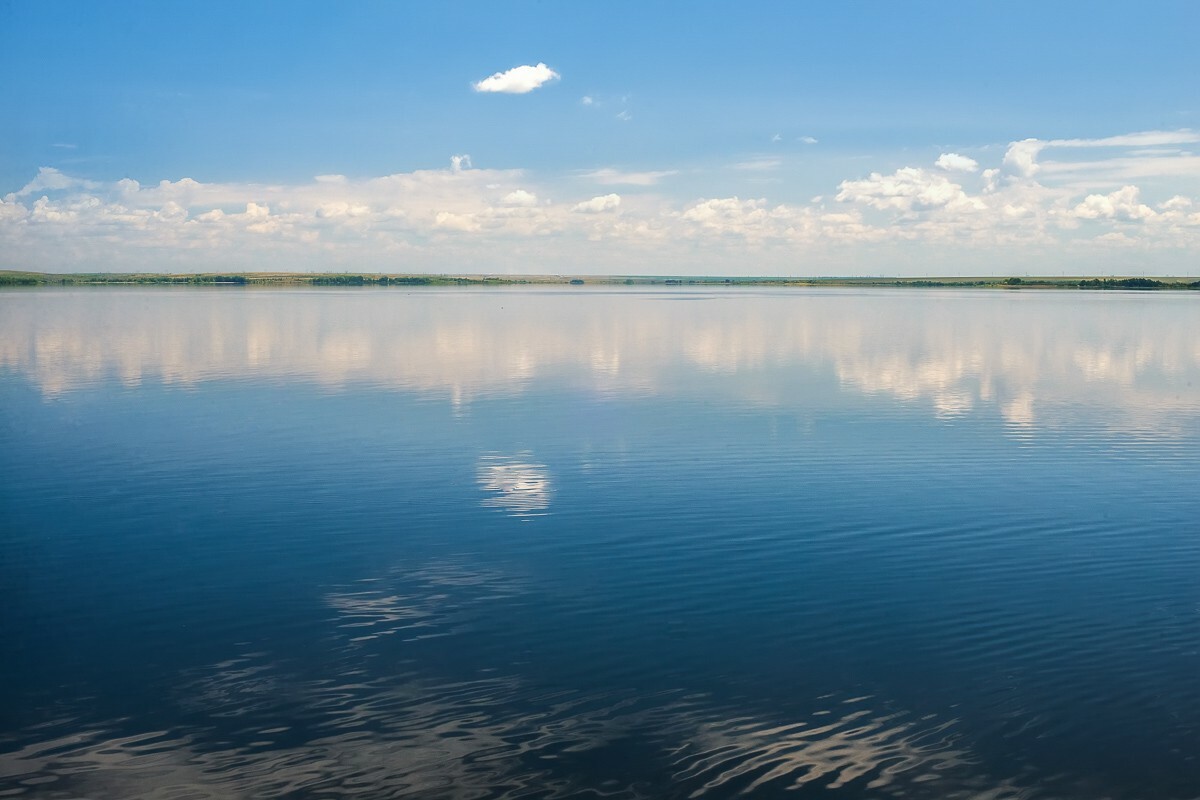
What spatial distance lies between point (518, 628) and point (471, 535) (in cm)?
405

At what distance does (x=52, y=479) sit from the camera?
19.0 m

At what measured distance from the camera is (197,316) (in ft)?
264

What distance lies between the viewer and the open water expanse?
8.55 meters

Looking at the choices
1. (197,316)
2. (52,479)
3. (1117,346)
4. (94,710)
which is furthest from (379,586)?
(197,316)

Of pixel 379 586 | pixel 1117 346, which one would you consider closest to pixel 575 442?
pixel 379 586

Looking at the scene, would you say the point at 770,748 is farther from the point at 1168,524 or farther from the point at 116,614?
the point at 1168,524

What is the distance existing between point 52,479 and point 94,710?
1150cm

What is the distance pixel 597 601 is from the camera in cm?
1227

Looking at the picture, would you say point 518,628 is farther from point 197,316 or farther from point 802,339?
point 197,316

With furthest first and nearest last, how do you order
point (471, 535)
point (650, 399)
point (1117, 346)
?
point (1117, 346) < point (650, 399) < point (471, 535)

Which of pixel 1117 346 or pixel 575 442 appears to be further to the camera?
pixel 1117 346

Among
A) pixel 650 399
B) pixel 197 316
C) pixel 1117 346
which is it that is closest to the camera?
pixel 650 399

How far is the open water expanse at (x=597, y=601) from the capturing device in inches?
336

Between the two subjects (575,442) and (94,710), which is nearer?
(94,710)
